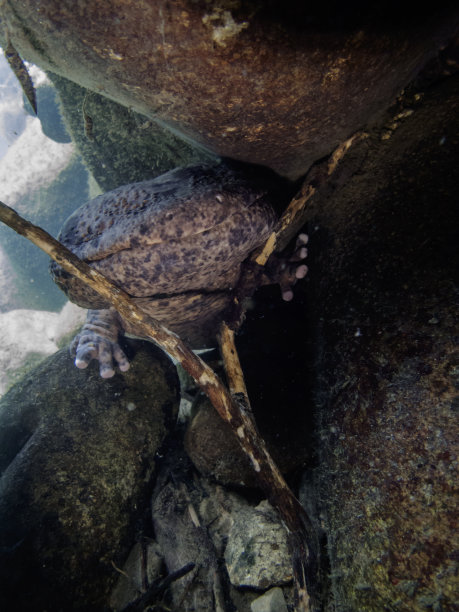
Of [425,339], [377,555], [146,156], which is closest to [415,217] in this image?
[425,339]

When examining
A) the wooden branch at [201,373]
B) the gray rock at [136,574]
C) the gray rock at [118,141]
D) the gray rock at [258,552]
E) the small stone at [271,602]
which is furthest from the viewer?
the gray rock at [118,141]

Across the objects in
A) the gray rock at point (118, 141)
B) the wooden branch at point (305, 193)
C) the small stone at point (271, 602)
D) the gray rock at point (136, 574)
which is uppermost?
the gray rock at point (118, 141)

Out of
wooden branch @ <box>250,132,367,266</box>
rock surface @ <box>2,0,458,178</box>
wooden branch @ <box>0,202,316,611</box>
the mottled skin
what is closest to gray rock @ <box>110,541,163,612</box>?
wooden branch @ <box>0,202,316,611</box>

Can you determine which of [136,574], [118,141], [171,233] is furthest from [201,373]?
[118,141]

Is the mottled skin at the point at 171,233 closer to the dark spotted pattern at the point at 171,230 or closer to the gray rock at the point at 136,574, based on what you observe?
the dark spotted pattern at the point at 171,230

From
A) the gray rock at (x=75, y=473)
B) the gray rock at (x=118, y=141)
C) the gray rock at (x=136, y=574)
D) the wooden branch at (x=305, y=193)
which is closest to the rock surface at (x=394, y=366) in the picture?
the wooden branch at (x=305, y=193)

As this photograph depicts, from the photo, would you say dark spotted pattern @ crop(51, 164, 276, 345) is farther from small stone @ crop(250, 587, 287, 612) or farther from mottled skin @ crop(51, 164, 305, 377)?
small stone @ crop(250, 587, 287, 612)

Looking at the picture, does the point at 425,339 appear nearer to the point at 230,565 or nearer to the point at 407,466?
the point at 407,466
